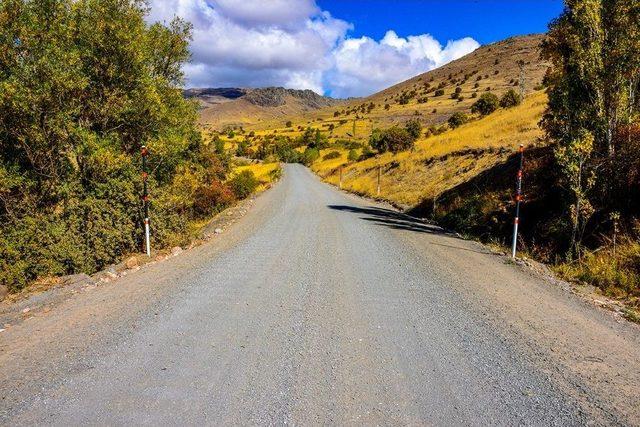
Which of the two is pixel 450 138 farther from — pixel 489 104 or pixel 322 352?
pixel 322 352

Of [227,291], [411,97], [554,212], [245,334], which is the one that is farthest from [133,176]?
[411,97]

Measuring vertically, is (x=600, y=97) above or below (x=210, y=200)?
above

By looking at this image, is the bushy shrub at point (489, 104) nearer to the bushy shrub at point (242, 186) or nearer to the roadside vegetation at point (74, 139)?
the bushy shrub at point (242, 186)

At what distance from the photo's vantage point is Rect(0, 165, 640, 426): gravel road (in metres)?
3.86

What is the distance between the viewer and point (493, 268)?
9531 mm

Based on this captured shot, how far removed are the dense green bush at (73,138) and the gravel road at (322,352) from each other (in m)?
3.71

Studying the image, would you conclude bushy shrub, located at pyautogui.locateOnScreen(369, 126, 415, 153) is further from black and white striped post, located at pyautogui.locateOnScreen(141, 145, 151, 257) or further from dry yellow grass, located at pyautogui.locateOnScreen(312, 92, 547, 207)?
black and white striped post, located at pyautogui.locateOnScreen(141, 145, 151, 257)

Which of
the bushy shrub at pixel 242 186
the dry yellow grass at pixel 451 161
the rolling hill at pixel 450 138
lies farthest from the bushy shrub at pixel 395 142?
the bushy shrub at pixel 242 186

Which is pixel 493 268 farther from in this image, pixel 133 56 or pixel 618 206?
pixel 133 56

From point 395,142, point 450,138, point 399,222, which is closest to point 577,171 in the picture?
point 399,222

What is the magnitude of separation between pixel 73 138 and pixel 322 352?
1170 cm

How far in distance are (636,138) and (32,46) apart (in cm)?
1636

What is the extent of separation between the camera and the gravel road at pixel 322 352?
12.7 feet

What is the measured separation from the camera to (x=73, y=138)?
13.0 metres
